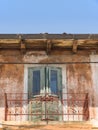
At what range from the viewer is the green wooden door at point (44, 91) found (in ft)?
45.4

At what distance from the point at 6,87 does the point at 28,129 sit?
2195mm

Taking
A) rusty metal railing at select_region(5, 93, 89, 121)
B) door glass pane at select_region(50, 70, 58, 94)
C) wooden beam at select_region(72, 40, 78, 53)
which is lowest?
rusty metal railing at select_region(5, 93, 89, 121)

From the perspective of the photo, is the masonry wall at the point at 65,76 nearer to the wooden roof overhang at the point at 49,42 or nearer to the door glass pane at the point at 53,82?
the wooden roof overhang at the point at 49,42

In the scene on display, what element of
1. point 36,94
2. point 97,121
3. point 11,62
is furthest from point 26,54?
point 97,121

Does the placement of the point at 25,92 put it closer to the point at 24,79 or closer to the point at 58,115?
the point at 24,79

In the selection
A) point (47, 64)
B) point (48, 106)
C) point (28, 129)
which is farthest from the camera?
point (47, 64)

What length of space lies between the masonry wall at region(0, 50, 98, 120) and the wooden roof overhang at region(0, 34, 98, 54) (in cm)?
23

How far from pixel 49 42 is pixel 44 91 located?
1627mm

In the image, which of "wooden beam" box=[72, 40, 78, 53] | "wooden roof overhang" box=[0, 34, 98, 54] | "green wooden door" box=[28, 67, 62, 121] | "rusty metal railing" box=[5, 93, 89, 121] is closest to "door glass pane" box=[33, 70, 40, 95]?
"green wooden door" box=[28, 67, 62, 121]

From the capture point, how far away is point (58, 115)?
13906mm

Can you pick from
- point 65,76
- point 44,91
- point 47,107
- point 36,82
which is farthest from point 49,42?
point 47,107

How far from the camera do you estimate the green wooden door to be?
13828 mm

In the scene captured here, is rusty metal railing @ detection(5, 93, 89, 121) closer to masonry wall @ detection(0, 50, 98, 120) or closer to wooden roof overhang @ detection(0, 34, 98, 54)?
masonry wall @ detection(0, 50, 98, 120)

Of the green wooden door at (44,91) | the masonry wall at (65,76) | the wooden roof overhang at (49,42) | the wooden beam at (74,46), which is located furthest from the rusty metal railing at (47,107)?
the wooden roof overhang at (49,42)
